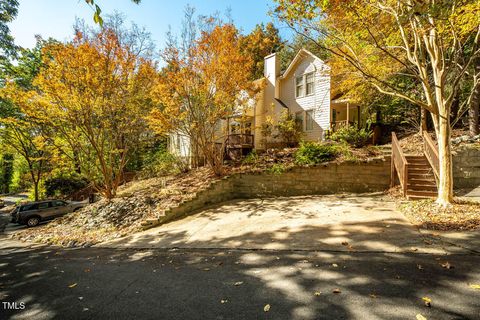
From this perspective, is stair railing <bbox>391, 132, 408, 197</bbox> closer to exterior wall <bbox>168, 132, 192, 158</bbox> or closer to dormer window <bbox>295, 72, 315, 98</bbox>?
dormer window <bbox>295, 72, 315, 98</bbox>

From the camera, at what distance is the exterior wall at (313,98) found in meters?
17.0

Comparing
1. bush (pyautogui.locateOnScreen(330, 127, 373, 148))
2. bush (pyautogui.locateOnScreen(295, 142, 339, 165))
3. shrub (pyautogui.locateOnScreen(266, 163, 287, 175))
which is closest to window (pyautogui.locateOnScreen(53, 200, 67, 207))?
shrub (pyautogui.locateOnScreen(266, 163, 287, 175))

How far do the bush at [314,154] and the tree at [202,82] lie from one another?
3.84m

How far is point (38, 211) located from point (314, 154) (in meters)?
16.6

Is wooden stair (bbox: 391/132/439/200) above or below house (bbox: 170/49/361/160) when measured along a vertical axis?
below

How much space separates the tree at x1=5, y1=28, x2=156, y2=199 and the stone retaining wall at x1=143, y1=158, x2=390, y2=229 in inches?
213

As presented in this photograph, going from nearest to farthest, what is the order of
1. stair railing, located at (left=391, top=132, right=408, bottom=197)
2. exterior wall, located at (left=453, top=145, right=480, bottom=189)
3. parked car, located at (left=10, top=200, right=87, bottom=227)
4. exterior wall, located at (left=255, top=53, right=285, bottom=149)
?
stair railing, located at (left=391, top=132, right=408, bottom=197) → exterior wall, located at (left=453, top=145, right=480, bottom=189) → parked car, located at (left=10, top=200, right=87, bottom=227) → exterior wall, located at (left=255, top=53, right=285, bottom=149)

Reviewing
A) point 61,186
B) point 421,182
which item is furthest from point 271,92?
point 61,186

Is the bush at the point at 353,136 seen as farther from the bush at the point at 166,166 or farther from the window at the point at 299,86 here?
the bush at the point at 166,166

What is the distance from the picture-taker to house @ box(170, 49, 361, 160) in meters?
16.8

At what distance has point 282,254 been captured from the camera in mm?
4797

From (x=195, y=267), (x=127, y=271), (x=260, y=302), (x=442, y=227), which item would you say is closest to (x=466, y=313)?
(x=260, y=302)

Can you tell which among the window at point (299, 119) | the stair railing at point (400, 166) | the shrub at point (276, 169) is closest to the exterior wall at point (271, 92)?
the window at point (299, 119)

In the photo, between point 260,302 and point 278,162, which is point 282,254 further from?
point 278,162
